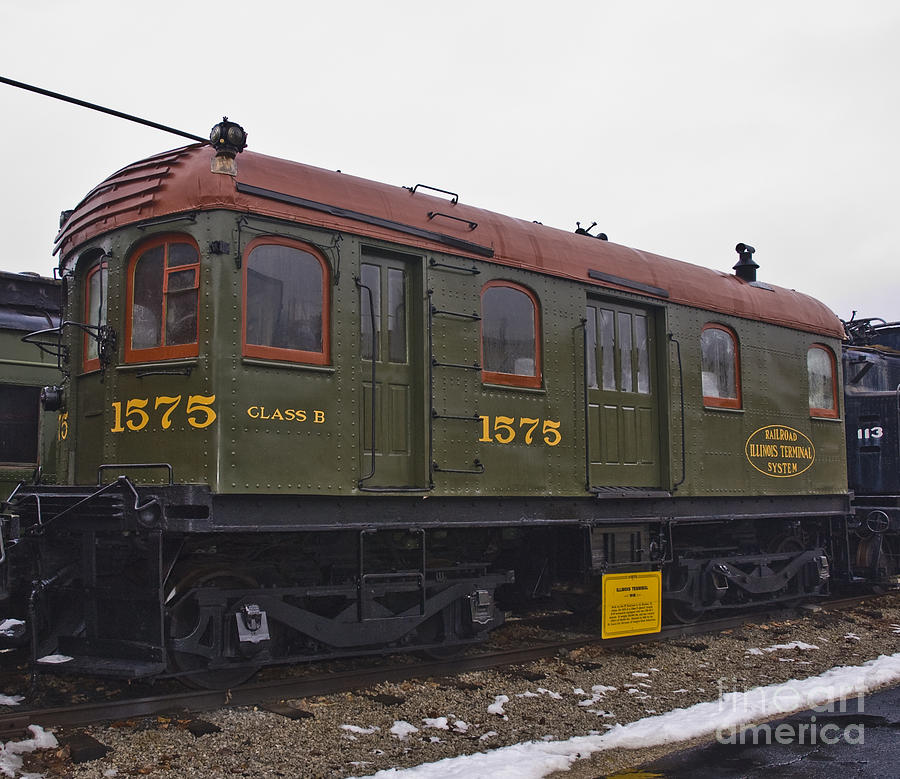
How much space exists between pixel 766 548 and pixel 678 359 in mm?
2956

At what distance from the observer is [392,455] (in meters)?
7.25

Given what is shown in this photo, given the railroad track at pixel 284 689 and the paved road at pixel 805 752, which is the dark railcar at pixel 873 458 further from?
the paved road at pixel 805 752

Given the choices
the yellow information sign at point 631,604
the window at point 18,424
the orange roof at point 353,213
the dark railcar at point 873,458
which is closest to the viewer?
the orange roof at point 353,213

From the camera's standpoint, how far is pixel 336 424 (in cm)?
689

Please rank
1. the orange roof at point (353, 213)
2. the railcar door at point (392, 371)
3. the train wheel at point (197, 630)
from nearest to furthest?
the train wheel at point (197, 630) → the orange roof at point (353, 213) → the railcar door at point (392, 371)

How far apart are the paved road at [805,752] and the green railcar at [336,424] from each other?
7.69 ft

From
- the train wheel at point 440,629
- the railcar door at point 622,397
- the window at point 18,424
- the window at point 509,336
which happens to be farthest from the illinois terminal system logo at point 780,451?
the window at point 18,424

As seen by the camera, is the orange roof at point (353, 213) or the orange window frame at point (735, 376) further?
the orange window frame at point (735, 376)

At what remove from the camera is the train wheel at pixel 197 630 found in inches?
253

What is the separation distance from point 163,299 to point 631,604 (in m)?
5.14

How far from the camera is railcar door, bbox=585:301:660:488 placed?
8883 mm

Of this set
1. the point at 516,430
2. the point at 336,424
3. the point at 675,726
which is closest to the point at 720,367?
the point at 516,430

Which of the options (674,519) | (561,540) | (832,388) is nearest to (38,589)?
(561,540)

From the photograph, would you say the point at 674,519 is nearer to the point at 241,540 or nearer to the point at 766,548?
the point at 766,548
